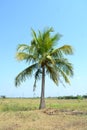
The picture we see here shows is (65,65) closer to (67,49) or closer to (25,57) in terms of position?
(67,49)

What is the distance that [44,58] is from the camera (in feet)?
65.9

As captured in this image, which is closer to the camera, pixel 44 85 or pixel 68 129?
pixel 68 129

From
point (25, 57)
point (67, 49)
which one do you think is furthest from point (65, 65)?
point (25, 57)

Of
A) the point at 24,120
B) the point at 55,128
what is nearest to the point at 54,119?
the point at 24,120

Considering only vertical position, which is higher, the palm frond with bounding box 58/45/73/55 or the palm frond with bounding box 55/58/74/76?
the palm frond with bounding box 58/45/73/55

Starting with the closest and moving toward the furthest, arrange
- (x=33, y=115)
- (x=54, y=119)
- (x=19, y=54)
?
(x=54, y=119) → (x=33, y=115) → (x=19, y=54)

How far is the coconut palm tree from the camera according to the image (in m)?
20.2

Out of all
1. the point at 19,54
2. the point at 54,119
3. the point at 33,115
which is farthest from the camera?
the point at 19,54

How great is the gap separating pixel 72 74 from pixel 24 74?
10.0 ft

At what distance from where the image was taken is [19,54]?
65.5ft

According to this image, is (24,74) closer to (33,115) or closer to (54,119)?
(33,115)

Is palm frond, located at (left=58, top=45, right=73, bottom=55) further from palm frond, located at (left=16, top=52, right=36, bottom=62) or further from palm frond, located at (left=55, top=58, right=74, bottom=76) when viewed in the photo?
palm frond, located at (left=16, top=52, right=36, bottom=62)

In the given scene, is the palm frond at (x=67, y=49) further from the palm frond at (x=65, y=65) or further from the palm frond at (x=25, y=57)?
the palm frond at (x=25, y=57)

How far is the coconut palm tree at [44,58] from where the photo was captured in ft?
66.4
